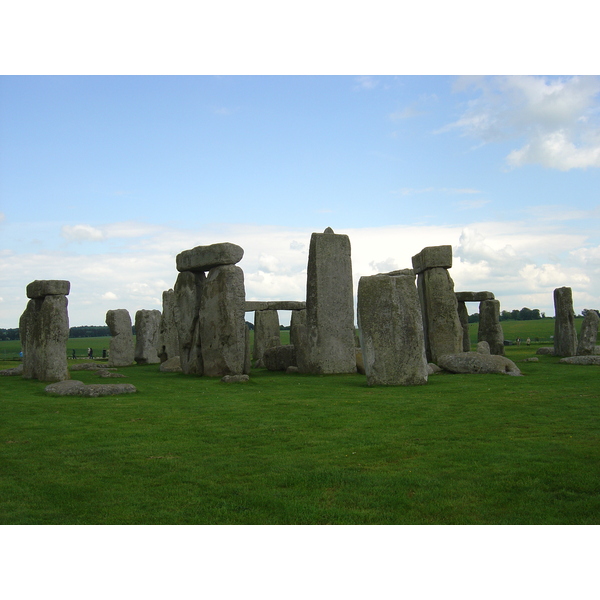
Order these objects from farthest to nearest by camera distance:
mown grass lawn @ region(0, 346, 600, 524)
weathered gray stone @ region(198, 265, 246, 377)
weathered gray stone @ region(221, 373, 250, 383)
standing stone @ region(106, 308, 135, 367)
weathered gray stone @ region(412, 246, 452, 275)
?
standing stone @ region(106, 308, 135, 367) < weathered gray stone @ region(412, 246, 452, 275) < weathered gray stone @ region(198, 265, 246, 377) < weathered gray stone @ region(221, 373, 250, 383) < mown grass lawn @ region(0, 346, 600, 524)

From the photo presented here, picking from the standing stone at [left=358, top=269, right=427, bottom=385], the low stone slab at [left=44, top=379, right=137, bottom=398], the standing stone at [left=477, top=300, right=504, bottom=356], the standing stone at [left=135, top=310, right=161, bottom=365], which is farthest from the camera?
the standing stone at [left=135, top=310, right=161, bottom=365]

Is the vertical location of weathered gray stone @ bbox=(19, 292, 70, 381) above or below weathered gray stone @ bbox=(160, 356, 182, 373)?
Result: above

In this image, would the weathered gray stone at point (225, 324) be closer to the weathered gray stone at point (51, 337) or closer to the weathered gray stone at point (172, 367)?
the weathered gray stone at point (172, 367)

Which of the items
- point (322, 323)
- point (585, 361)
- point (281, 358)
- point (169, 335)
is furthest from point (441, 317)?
point (169, 335)

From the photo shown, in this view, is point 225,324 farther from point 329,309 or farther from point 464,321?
point 464,321

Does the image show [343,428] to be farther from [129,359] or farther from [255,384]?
[129,359]

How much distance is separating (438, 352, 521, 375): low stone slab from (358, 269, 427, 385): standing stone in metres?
2.39

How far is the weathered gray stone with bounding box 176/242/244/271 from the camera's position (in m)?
14.6

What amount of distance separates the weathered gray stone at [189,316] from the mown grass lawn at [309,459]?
5899 mm

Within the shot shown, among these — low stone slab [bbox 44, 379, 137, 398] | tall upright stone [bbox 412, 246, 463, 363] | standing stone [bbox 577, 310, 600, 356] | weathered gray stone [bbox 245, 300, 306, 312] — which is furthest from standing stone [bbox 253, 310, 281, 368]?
low stone slab [bbox 44, 379, 137, 398]

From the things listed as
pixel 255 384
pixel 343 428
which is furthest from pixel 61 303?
pixel 343 428

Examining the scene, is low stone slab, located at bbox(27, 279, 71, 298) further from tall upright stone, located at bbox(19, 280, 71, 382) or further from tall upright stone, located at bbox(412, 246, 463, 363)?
tall upright stone, located at bbox(412, 246, 463, 363)

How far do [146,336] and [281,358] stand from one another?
8.41m

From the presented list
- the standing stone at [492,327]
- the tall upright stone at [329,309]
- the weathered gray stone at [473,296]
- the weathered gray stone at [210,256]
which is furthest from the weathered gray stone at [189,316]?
the standing stone at [492,327]
